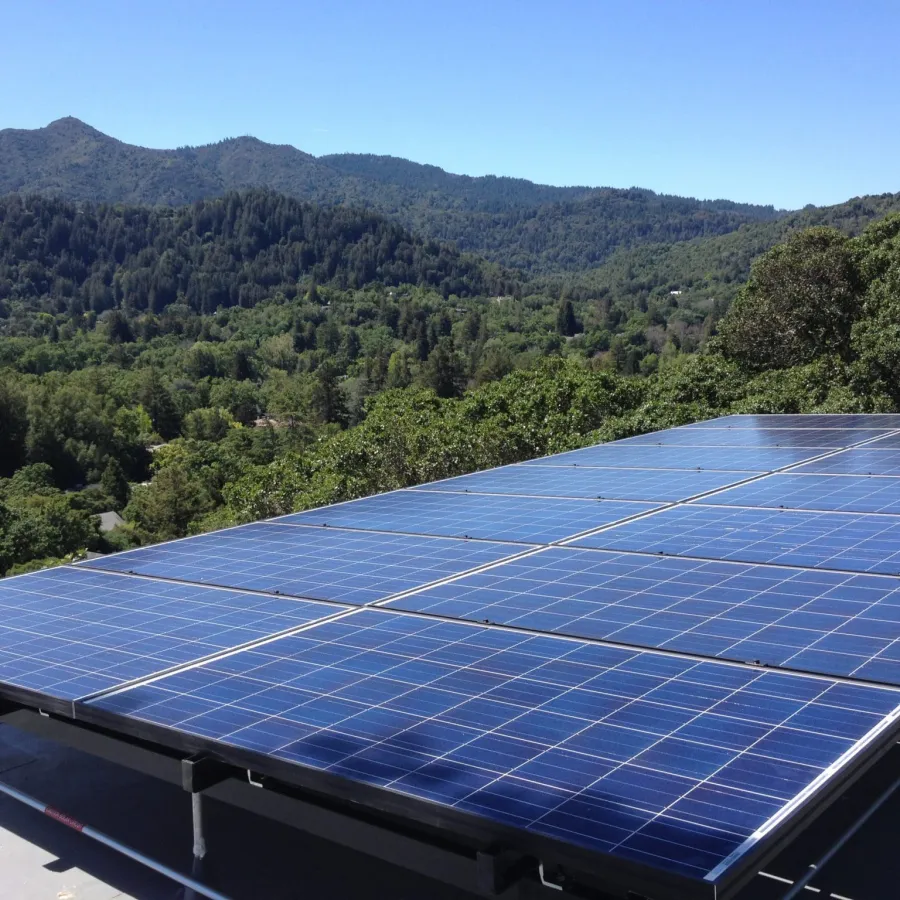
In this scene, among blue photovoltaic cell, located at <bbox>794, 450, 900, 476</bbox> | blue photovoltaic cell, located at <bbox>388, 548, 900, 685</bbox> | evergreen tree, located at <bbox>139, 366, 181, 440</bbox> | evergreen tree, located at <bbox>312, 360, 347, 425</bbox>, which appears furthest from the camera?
evergreen tree, located at <bbox>139, 366, 181, 440</bbox>

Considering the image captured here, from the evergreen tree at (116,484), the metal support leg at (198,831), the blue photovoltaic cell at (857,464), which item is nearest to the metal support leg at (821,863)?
the metal support leg at (198,831)

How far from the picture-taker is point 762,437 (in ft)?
75.6

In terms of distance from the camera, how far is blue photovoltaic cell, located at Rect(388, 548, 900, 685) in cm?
859

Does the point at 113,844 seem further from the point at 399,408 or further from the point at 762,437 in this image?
the point at 399,408

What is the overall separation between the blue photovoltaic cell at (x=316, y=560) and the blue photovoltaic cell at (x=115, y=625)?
49cm

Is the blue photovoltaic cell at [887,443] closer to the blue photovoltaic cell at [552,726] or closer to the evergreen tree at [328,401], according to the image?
the blue photovoltaic cell at [552,726]

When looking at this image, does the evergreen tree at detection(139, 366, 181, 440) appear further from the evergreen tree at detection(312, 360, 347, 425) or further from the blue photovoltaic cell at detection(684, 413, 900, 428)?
the blue photovoltaic cell at detection(684, 413, 900, 428)

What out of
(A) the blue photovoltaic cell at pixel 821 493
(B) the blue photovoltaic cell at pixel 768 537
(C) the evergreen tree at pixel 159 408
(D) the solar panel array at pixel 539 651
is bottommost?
(C) the evergreen tree at pixel 159 408

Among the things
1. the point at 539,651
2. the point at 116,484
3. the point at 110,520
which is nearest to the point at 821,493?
the point at 539,651

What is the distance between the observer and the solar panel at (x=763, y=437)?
842 inches

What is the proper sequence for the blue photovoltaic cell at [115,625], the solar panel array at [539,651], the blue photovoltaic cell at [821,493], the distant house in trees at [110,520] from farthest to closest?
the distant house in trees at [110,520] < the blue photovoltaic cell at [821,493] < the blue photovoltaic cell at [115,625] < the solar panel array at [539,651]

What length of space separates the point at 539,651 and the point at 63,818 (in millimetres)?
4147

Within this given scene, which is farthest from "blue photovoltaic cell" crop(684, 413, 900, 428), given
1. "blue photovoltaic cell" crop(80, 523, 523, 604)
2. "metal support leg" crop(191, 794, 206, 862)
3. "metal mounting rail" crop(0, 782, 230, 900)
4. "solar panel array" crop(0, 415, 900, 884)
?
"metal mounting rail" crop(0, 782, 230, 900)

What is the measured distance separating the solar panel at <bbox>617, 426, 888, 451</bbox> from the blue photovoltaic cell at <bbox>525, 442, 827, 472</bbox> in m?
0.63
